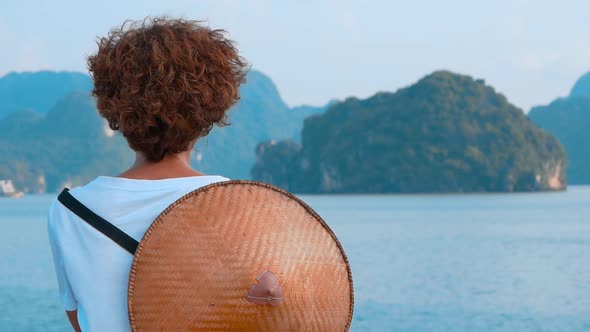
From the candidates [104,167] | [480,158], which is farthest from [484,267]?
[104,167]

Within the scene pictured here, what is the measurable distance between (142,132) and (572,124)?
16406 centimetres

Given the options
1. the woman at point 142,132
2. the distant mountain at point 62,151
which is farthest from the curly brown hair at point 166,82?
the distant mountain at point 62,151

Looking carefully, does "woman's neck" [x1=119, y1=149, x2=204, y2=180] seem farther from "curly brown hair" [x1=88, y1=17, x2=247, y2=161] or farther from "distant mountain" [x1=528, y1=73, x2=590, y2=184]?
"distant mountain" [x1=528, y1=73, x2=590, y2=184]

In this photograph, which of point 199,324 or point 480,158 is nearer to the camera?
point 199,324

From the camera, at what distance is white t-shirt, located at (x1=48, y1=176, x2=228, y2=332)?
5.09 ft

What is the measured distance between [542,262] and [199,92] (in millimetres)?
33440

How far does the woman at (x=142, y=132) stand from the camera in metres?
1.55

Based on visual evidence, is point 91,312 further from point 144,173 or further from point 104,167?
point 104,167

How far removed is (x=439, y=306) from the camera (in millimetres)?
22594

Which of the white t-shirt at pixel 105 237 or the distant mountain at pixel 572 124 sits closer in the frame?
the white t-shirt at pixel 105 237

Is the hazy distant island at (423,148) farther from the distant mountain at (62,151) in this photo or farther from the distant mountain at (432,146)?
the distant mountain at (62,151)

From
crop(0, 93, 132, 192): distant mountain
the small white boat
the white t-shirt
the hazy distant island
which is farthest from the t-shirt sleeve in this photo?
the small white boat

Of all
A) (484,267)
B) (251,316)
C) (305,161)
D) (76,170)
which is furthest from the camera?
(76,170)

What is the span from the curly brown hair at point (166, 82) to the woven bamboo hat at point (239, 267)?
13 cm
